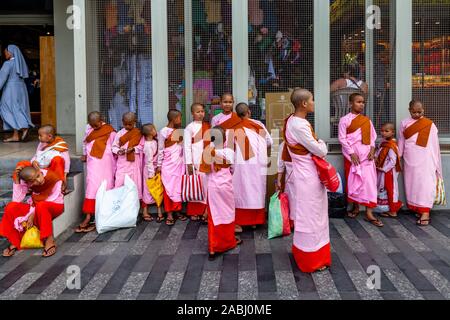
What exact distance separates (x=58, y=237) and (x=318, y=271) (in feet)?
10.4

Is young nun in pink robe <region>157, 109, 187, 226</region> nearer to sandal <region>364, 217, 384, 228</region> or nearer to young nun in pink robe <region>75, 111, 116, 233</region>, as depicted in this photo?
young nun in pink robe <region>75, 111, 116, 233</region>

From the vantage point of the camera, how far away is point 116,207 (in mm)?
5648

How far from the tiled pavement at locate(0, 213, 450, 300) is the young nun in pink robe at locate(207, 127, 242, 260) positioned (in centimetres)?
21

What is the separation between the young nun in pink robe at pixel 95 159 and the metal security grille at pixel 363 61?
128 inches

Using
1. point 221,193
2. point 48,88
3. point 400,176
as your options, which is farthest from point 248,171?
point 48,88

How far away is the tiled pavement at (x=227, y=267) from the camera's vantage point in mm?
3846

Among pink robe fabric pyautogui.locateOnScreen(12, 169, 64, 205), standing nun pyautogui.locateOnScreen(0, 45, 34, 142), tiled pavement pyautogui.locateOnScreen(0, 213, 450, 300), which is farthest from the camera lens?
standing nun pyautogui.locateOnScreen(0, 45, 34, 142)

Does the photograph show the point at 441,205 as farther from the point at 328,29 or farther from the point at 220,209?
the point at 220,209

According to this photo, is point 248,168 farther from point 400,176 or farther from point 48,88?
point 48,88

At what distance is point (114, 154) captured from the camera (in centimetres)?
595

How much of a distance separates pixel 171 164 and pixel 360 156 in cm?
254

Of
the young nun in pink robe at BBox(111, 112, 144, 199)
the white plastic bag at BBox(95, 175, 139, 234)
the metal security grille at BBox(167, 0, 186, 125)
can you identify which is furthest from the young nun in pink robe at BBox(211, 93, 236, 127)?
the white plastic bag at BBox(95, 175, 139, 234)

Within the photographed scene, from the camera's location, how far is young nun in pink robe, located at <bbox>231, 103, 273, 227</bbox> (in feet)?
18.2
